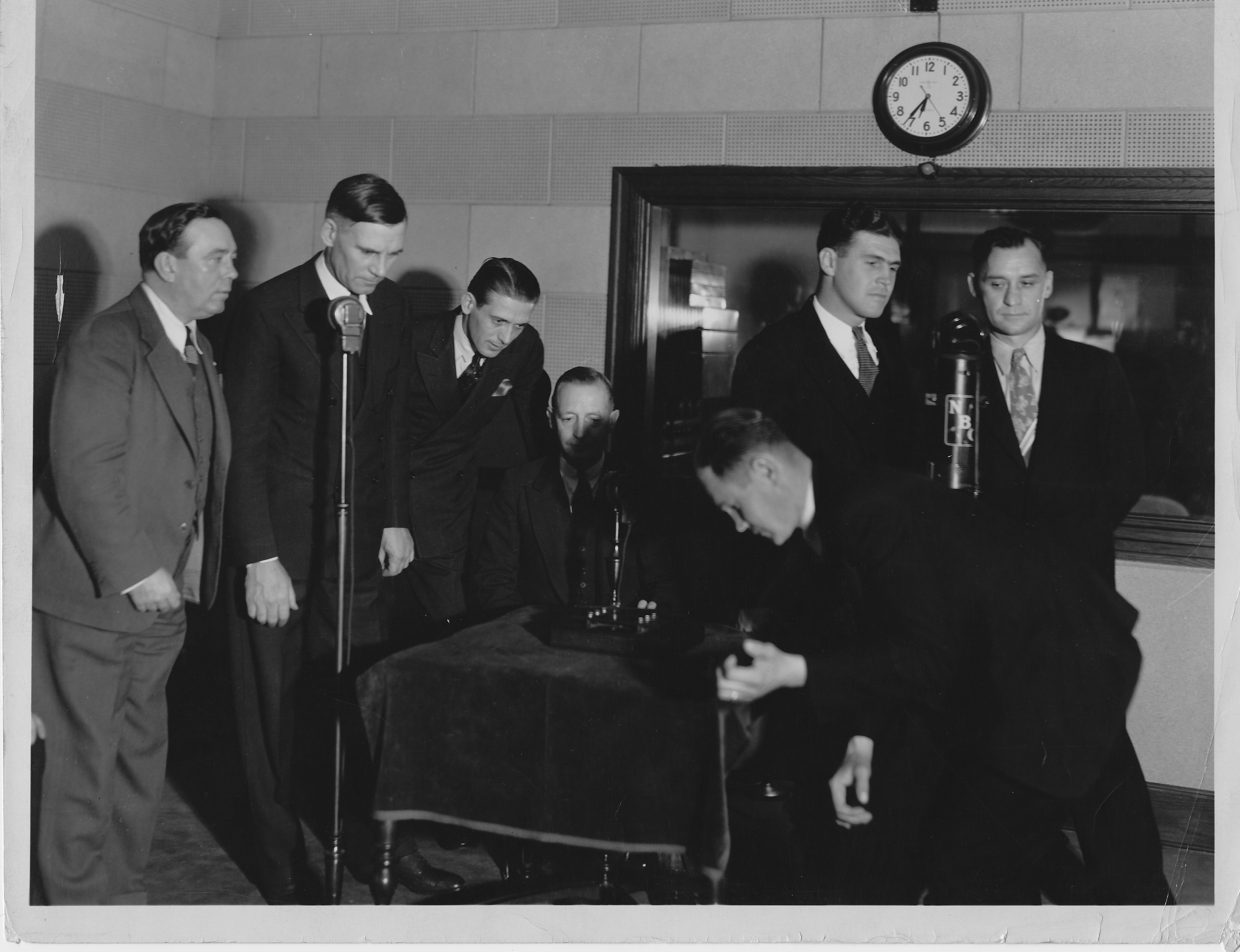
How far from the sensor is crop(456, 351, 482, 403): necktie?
3.62 meters

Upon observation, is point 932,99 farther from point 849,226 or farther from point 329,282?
point 329,282

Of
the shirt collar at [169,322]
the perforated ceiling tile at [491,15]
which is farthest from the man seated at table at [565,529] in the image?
the perforated ceiling tile at [491,15]

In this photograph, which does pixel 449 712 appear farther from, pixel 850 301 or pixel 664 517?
pixel 850 301

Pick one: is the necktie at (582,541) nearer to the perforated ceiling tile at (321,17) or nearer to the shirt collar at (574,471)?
A: the shirt collar at (574,471)

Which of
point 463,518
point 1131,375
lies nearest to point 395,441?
point 463,518

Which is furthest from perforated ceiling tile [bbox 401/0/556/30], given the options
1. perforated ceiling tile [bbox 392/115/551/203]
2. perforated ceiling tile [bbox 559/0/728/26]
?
perforated ceiling tile [bbox 392/115/551/203]

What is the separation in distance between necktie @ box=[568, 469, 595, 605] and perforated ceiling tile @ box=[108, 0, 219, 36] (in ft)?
6.16

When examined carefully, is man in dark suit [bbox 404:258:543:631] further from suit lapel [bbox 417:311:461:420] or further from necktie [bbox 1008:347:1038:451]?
necktie [bbox 1008:347:1038:451]

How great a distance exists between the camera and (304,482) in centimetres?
327

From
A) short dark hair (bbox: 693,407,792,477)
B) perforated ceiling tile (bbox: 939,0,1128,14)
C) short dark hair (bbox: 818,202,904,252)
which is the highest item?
perforated ceiling tile (bbox: 939,0,1128,14)

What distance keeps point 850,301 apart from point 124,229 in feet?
7.00

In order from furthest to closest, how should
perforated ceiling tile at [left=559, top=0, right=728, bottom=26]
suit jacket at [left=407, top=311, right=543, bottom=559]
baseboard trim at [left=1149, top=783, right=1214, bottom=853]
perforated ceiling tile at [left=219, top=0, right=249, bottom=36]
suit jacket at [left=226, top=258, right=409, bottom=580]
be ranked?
perforated ceiling tile at [left=559, top=0, right=728, bottom=26], perforated ceiling tile at [left=219, top=0, right=249, bottom=36], suit jacket at [left=407, top=311, right=543, bottom=559], suit jacket at [left=226, top=258, right=409, bottom=580], baseboard trim at [left=1149, top=783, right=1214, bottom=853]

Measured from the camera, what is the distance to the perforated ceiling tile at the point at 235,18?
12.5 ft

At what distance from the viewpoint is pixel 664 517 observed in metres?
3.44
